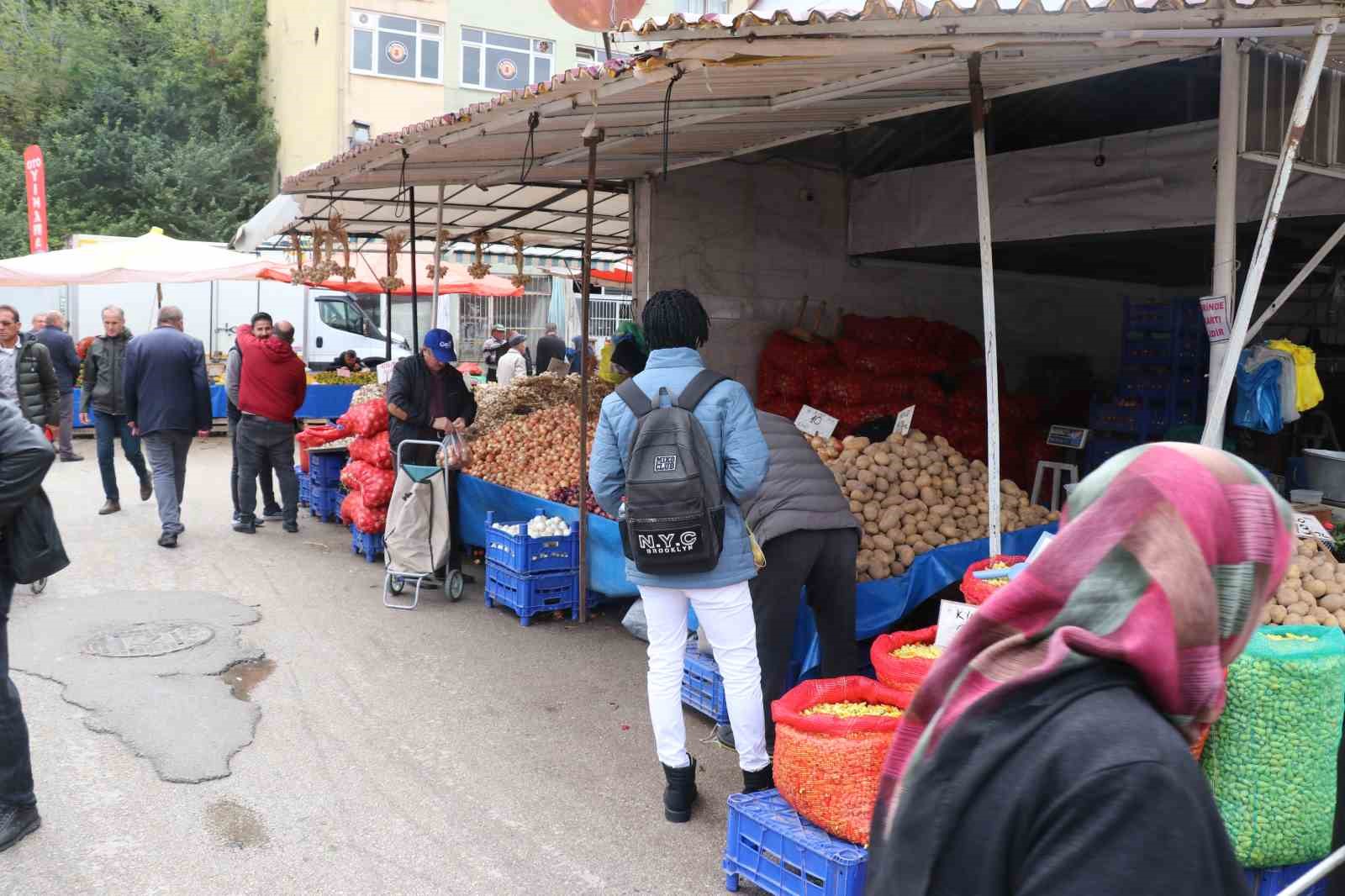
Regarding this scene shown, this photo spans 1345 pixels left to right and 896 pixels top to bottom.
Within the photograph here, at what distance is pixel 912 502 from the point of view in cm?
602

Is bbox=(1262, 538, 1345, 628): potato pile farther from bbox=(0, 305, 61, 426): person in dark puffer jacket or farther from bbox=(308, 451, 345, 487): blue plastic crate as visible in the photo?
bbox=(0, 305, 61, 426): person in dark puffer jacket

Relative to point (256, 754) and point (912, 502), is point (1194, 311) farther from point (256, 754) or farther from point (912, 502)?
point (256, 754)

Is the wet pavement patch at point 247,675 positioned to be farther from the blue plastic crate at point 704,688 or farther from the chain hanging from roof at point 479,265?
the chain hanging from roof at point 479,265

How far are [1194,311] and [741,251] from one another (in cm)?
361

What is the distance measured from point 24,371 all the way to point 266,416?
2.09 m

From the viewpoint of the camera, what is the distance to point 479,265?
1070cm

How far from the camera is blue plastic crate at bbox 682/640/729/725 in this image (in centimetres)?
513

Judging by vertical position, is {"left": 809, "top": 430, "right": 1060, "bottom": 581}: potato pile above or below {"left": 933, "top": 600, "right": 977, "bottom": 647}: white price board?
above

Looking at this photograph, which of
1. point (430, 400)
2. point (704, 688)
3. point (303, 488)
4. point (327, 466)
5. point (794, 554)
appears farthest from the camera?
point (303, 488)

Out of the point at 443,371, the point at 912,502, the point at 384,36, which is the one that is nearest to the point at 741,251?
the point at 443,371

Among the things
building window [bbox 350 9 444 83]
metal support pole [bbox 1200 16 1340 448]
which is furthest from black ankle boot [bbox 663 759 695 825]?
building window [bbox 350 9 444 83]

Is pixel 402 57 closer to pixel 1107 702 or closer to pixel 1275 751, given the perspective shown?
pixel 1275 751

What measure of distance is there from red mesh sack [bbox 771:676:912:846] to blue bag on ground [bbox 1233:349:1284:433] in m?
2.81

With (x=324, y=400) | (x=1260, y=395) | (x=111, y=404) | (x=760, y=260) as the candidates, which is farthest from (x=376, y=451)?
(x=324, y=400)
